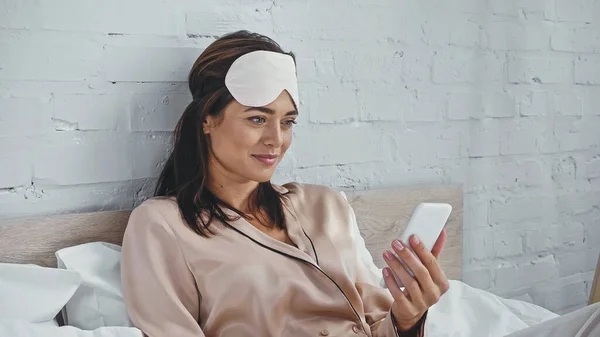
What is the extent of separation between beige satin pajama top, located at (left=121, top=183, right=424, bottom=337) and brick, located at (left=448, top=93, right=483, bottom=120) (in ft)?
2.34

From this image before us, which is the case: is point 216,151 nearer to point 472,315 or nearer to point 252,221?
point 252,221

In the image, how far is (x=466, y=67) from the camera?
6.43 feet

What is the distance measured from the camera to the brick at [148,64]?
4.62ft

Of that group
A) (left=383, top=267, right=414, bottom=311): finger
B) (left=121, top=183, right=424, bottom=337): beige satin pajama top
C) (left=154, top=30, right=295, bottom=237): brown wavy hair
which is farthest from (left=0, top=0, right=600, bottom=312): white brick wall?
(left=383, top=267, right=414, bottom=311): finger

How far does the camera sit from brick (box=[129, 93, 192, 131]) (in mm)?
1444

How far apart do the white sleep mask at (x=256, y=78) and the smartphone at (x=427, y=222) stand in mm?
348

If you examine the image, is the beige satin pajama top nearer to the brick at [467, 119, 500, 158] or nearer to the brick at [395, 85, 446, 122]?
the brick at [395, 85, 446, 122]

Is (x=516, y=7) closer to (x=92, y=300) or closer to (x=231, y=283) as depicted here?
(x=231, y=283)

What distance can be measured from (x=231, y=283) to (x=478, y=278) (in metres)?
1.02

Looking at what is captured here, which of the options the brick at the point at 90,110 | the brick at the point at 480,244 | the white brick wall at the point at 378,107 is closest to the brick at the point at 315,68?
the white brick wall at the point at 378,107

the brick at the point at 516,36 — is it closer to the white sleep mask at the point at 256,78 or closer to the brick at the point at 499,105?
the brick at the point at 499,105

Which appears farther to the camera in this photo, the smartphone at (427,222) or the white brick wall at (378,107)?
the white brick wall at (378,107)

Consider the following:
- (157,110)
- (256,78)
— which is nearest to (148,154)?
(157,110)

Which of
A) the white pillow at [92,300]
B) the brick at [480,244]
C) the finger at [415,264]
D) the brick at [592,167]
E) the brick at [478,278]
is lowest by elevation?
the brick at [478,278]
